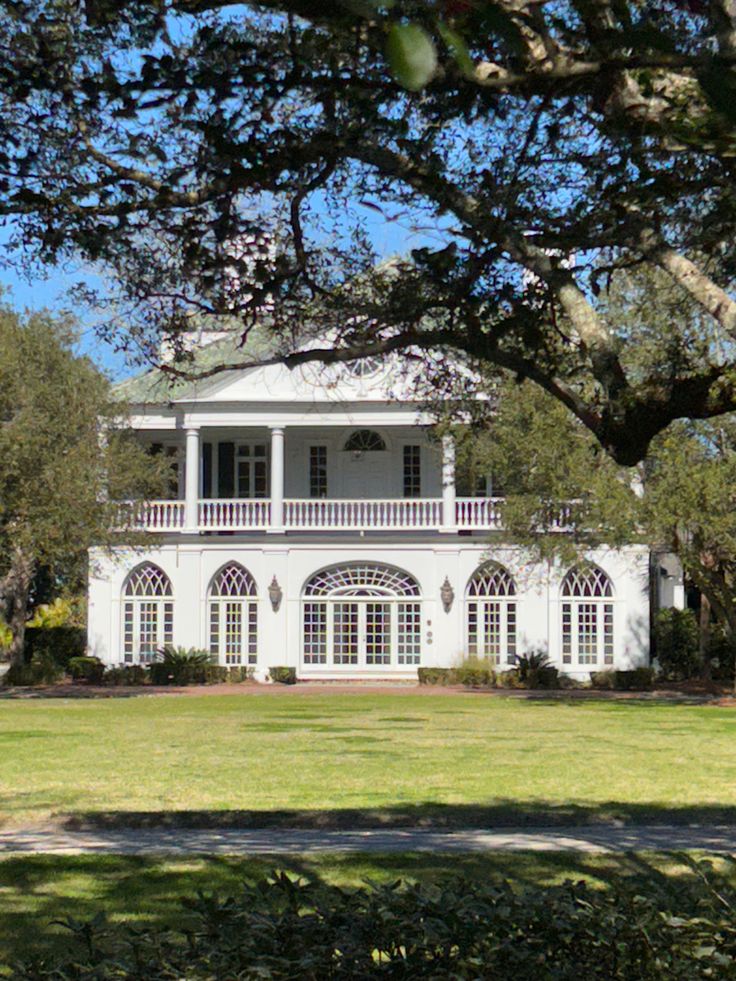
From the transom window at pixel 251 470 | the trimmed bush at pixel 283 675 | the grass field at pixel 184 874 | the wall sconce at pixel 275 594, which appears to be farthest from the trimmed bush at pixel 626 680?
the grass field at pixel 184 874

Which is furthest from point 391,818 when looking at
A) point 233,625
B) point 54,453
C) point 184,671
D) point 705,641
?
point 233,625

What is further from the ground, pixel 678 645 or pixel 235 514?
pixel 235 514

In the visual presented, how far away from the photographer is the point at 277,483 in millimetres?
40688

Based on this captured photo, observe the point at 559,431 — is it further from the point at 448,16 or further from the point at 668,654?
the point at 448,16

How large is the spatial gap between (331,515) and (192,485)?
4026 mm

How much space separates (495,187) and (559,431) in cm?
2366

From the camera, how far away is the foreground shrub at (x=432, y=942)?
4988mm

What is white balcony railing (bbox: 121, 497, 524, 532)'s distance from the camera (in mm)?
40656

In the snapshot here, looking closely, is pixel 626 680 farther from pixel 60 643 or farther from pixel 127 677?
pixel 60 643

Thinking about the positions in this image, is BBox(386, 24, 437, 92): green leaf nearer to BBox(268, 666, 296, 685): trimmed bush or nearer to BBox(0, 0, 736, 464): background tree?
BBox(0, 0, 736, 464): background tree

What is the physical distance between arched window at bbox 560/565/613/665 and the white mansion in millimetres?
40

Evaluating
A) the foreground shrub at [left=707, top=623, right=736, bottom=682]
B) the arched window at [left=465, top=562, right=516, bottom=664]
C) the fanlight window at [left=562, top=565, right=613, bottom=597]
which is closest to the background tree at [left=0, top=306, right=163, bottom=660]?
the arched window at [left=465, top=562, right=516, bottom=664]

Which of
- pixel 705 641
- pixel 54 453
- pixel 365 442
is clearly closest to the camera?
pixel 54 453

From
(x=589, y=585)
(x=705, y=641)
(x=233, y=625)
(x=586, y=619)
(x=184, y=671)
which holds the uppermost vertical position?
(x=589, y=585)
